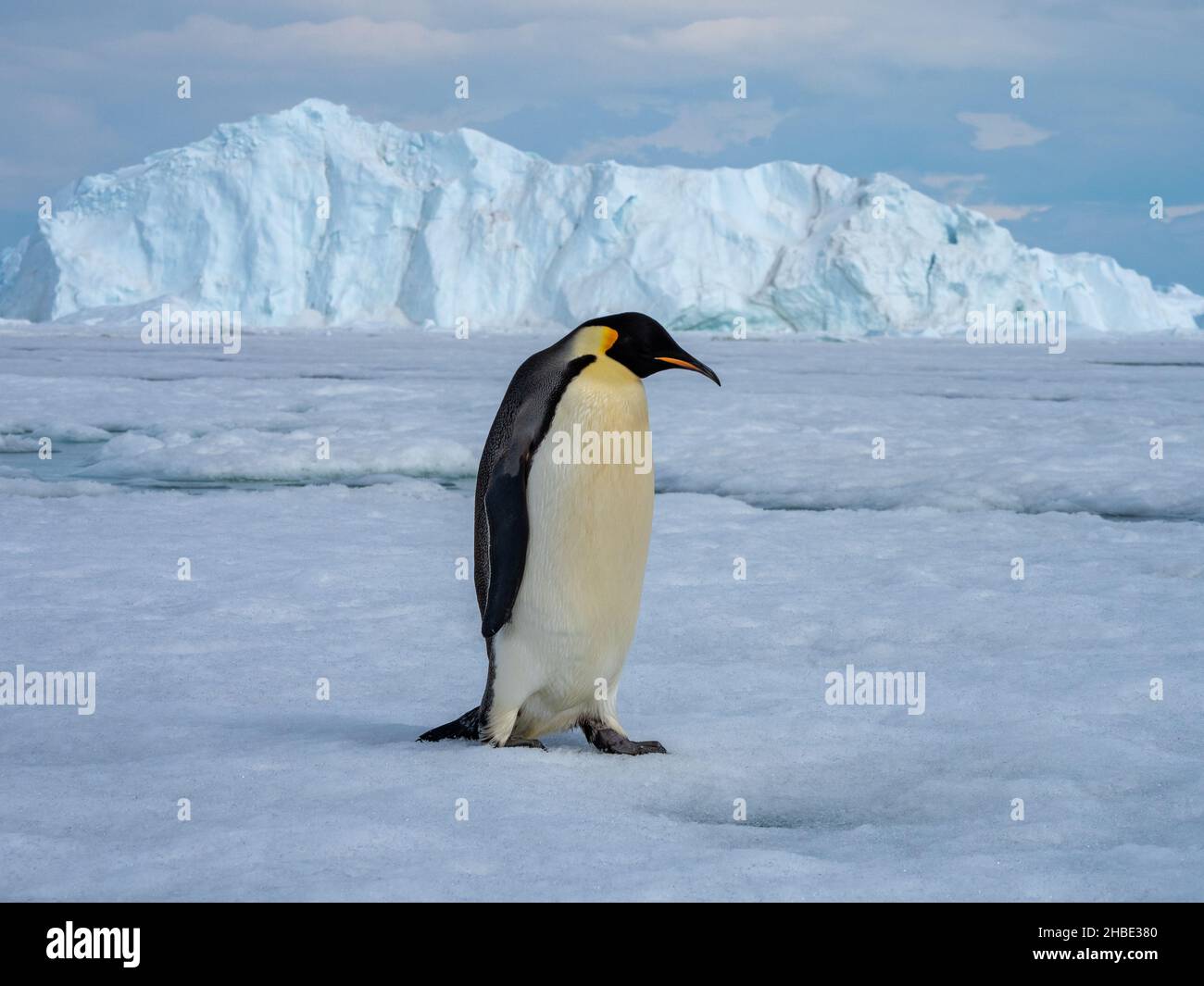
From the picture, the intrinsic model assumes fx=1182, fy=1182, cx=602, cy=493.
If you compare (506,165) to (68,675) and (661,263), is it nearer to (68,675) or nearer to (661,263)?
(661,263)

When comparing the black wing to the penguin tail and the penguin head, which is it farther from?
the penguin tail

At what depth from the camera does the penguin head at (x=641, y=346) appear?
7.88 ft

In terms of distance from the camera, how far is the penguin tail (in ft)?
8.17

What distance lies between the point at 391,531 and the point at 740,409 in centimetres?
602

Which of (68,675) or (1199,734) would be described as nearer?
(1199,734)

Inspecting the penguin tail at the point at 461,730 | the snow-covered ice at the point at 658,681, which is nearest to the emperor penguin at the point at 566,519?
the penguin tail at the point at 461,730

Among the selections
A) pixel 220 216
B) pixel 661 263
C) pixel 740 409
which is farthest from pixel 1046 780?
pixel 220 216

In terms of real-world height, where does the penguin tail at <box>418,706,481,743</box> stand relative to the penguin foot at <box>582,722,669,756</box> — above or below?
above

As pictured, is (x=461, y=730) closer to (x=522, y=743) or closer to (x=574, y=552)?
(x=522, y=743)

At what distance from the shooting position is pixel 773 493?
264 inches

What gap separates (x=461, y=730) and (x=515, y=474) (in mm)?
564

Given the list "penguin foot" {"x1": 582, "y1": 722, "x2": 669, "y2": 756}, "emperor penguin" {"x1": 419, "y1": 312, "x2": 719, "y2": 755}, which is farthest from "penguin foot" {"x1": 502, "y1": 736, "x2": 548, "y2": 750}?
"penguin foot" {"x1": 582, "y1": 722, "x2": 669, "y2": 756}

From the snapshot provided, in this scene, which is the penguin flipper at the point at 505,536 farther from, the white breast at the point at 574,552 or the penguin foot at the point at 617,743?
the penguin foot at the point at 617,743
